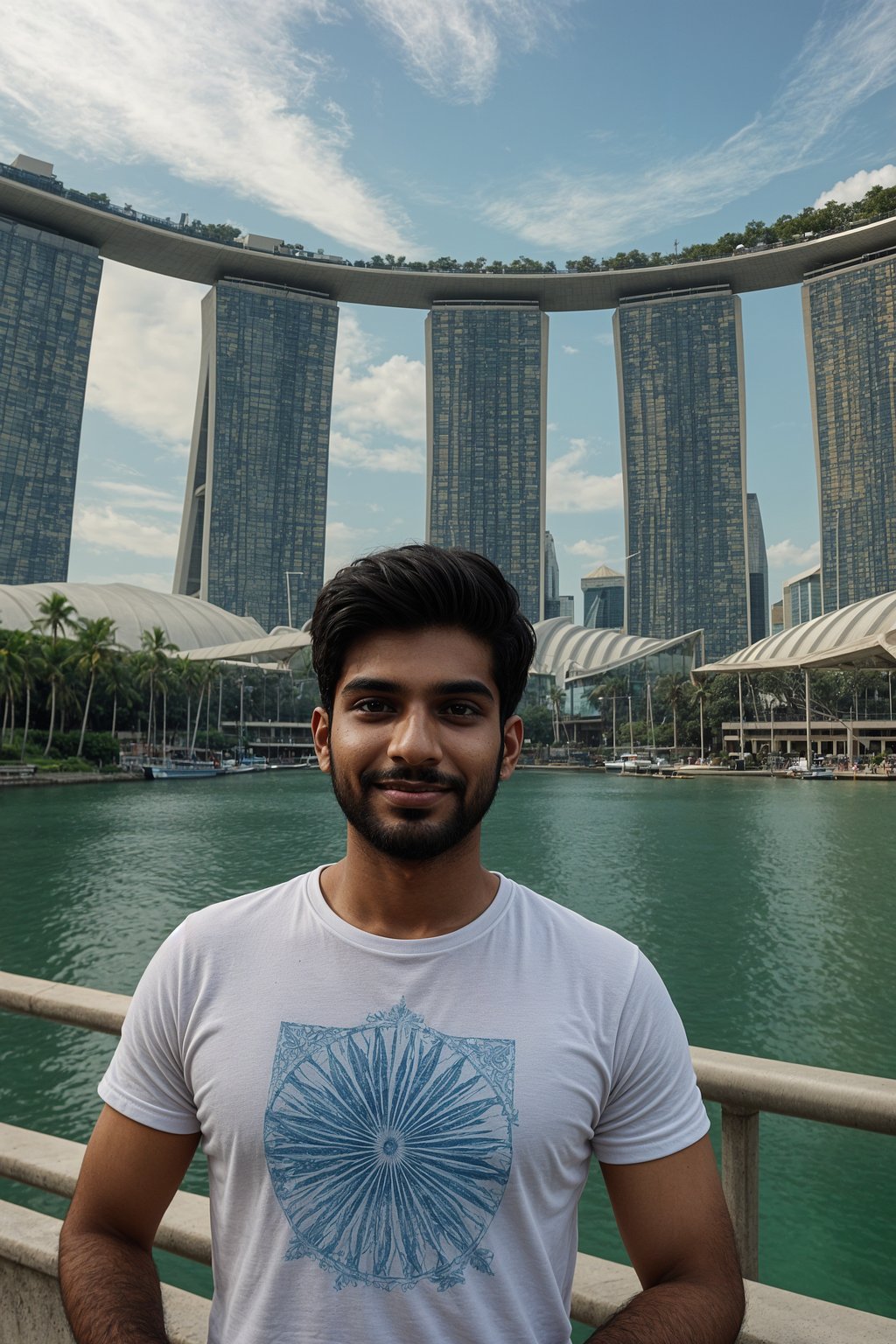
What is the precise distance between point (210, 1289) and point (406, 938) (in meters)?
4.83

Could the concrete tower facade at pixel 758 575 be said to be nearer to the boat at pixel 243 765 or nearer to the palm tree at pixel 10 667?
the boat at pixel 243 765

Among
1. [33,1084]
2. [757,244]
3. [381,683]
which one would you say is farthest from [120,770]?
[757,244]

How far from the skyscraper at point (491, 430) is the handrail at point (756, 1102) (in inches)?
4253

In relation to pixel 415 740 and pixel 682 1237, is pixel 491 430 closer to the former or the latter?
pixel 415 740

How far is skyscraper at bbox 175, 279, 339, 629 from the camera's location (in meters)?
104

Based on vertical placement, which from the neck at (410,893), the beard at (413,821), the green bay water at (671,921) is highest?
the beard at (413,821)

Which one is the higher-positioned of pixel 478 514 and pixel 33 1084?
pixel 478 514

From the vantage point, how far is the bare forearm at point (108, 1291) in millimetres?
1284

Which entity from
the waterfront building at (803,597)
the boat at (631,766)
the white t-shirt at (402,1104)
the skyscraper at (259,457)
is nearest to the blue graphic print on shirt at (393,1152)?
the white t-shirt at (402,1104)

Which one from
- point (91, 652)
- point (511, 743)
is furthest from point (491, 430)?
point (511, 743)

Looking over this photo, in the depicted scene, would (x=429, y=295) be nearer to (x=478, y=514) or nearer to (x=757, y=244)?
(x=478, y=514)

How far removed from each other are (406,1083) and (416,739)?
47 cm

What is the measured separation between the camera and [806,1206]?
6246 mm

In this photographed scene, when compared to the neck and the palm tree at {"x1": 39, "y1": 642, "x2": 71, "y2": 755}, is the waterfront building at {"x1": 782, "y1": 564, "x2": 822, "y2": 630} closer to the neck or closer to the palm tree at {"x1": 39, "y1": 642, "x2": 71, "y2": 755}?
the palm tree at {"x1": 39, "y1": 642, "x2": 71, "y2": 755}
